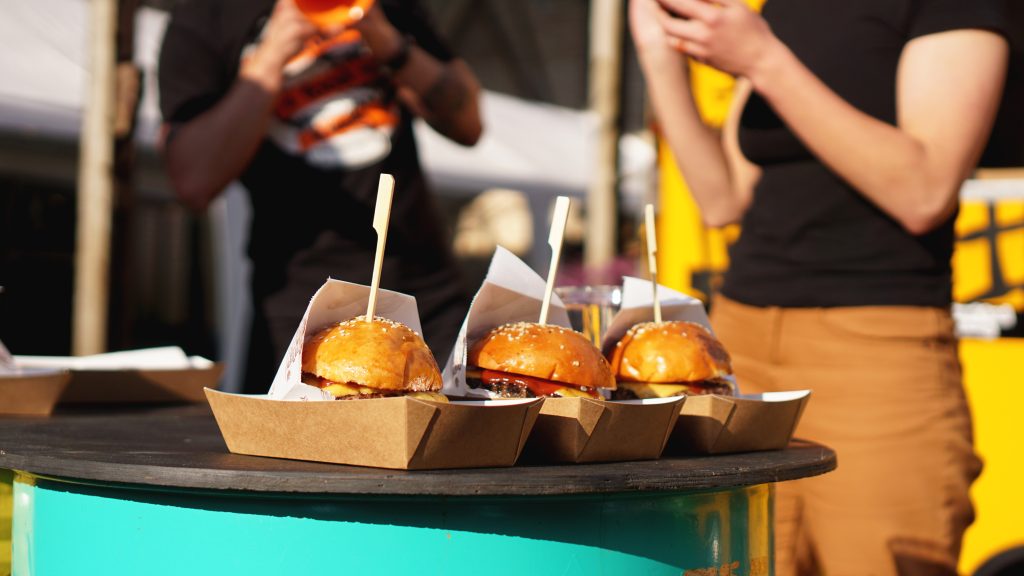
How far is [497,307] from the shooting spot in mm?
1604

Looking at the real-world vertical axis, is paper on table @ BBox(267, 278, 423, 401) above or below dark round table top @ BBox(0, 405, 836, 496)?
above

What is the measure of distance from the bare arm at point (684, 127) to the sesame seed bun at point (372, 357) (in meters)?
1.05

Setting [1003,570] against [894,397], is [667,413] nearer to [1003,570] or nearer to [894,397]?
[894,397]

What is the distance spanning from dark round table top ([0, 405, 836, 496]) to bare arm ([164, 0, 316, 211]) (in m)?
0.98

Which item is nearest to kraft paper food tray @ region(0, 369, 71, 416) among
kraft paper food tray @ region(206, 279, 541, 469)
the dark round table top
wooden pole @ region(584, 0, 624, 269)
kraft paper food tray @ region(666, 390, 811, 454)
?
the dark round table top

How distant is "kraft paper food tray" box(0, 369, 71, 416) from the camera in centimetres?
181

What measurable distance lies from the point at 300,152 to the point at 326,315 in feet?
3.96

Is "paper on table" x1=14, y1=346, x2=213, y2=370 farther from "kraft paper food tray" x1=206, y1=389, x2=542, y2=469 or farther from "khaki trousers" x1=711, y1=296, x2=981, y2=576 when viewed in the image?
"khaki trousers" x1=711, y1=296, x2=981, y2=576

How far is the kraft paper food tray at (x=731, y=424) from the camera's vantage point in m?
1.45

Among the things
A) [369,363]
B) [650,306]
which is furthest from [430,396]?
[650,306]

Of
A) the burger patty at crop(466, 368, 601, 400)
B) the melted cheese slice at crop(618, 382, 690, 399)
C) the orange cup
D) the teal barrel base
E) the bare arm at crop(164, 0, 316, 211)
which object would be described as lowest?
the teal barrel base

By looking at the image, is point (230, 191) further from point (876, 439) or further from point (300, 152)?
point (876, 439)

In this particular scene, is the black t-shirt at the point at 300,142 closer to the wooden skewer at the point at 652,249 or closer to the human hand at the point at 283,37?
the human hand at the point at 283,37

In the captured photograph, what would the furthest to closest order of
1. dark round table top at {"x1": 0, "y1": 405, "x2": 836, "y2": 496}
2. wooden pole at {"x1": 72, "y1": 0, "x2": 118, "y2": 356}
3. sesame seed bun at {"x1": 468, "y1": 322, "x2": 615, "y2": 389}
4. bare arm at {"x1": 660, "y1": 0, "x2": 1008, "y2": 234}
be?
wooden pole at {"x1": 72, "y1": 0, "x2": 118, "y2": 356}
bare arm at {"x1": 660, "y1": 0, "x2": 1008, "y2": 234}
sesame seed bun at {"x1": 468, "y1": 322, "x2": 615, "y2": 389}
dark round table top at {"x1": 0, "y1": 405, "x2": 836, "y2": 496}
